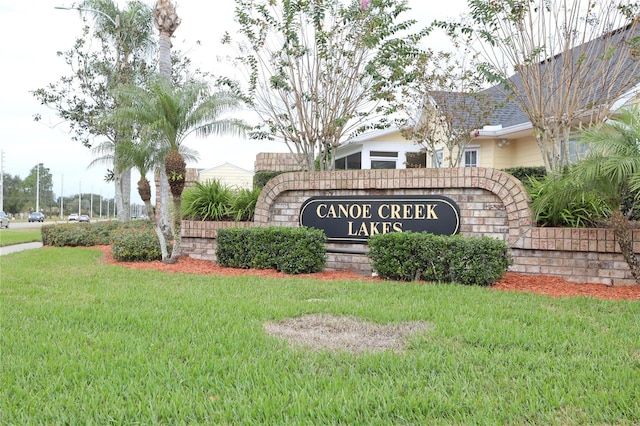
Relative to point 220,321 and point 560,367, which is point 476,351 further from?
point 220,321

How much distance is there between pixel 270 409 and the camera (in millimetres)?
2820

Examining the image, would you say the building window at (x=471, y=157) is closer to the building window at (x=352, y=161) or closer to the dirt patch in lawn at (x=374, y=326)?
the building window at (x=352, y=161)

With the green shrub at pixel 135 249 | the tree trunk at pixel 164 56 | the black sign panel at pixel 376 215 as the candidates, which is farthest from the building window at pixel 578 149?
the tree trunk at pixel 164 56

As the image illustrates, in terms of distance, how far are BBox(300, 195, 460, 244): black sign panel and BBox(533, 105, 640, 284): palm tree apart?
6.27 feet

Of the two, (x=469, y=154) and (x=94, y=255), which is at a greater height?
(x=469, y=154)

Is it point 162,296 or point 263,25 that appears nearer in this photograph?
point 162,296

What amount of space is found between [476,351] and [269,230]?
5076 millimetres

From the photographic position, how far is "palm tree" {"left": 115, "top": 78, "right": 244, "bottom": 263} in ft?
31.0

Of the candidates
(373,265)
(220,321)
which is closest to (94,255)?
(373,265)

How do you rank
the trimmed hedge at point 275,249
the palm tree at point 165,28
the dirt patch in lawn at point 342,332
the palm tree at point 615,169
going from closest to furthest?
1. the dirt patch in lawn at point 342,332
2. the palm tree at point 615,169
3. the trimmed hedge at point 275,249
4. the palm tree at point 165,28

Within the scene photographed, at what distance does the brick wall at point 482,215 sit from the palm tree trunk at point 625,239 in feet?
1.38

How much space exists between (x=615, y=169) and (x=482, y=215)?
2.26 metres

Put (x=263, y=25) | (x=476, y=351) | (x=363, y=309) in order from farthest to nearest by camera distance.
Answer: (x=263, y=25) → (x=363, y=309) → (x=476, y=351)

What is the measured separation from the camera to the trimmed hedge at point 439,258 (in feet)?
21.8
